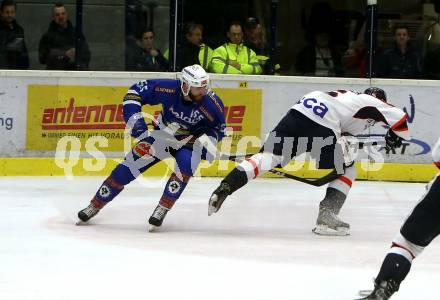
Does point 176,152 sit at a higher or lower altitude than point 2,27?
lower

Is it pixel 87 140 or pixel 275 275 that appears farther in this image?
pixel 87 140

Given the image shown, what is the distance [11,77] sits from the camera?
957cm

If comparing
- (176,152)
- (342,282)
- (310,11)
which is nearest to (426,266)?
(342,282)

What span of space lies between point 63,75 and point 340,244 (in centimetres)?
386

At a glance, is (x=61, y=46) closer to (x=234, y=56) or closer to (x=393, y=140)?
(x=234, y=56)

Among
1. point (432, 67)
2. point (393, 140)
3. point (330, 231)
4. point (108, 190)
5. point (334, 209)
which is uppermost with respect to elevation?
point (432, 67)

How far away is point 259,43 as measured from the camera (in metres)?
10.1

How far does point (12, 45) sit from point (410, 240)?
5.90 m

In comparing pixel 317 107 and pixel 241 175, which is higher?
pixel 317 107

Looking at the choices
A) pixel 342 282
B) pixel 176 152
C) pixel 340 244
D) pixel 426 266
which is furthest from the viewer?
pixel 176 152

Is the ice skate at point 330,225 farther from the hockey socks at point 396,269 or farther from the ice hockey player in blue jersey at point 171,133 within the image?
the hockey socks at point 396,269

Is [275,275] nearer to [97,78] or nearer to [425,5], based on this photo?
[97,78]

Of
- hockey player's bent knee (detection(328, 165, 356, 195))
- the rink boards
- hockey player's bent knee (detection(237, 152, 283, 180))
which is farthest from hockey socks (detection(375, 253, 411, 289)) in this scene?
the rink boards

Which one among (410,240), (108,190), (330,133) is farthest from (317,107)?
(410,240)
